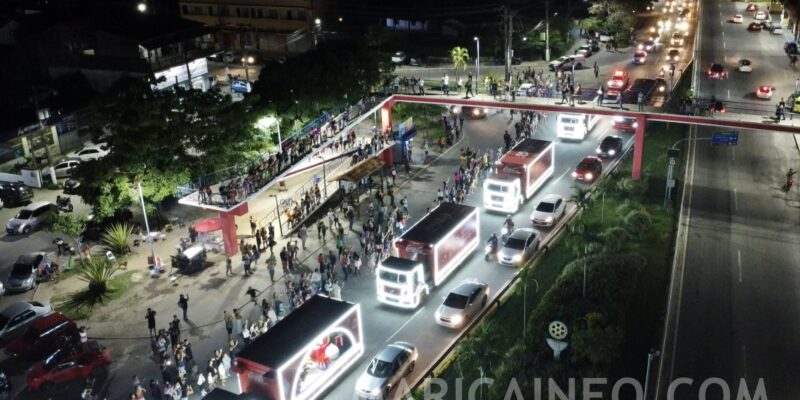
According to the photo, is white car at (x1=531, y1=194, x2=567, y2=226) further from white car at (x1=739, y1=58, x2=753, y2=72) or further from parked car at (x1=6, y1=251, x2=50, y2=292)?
white car at (x1=739, y1=58, x2=753, y2=72)

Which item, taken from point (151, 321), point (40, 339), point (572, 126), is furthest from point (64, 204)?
point (572, 126)

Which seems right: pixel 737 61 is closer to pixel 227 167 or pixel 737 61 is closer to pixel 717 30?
pixel 717 30

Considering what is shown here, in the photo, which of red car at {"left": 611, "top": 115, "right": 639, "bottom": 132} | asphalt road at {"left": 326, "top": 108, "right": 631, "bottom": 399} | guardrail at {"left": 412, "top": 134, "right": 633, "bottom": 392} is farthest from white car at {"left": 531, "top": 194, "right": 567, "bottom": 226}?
red car at {"left": 611, "top": 115, "right": 639, "bottom": 132}

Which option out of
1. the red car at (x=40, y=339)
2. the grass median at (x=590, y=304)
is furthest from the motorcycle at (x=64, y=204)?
the grass median at (x=590, y=304)

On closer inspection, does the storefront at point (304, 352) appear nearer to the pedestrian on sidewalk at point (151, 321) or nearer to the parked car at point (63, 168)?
the pedestrian on sidewalk at point (151, 321)

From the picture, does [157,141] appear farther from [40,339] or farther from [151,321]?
[40,339]

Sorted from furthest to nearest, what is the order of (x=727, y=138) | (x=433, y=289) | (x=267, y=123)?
1. (x=267, y=123)
2. (x=727, y=138)
3. (x=433, y=289)
